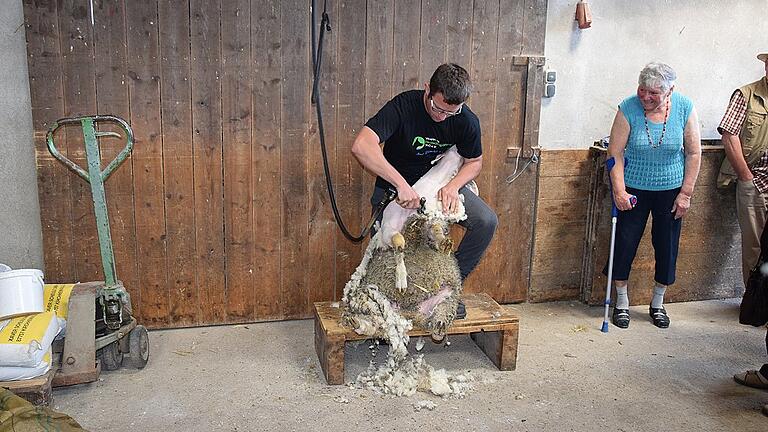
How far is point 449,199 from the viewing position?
3592mm

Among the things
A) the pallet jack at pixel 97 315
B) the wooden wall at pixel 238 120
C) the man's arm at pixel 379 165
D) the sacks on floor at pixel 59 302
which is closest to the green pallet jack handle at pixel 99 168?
the pallet jack at pixel 97 315

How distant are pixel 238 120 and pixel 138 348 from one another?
4.25 feet

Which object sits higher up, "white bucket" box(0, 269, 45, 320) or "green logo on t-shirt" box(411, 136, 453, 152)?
"green logo on t-shirt" box(411, 136, 453, 152)

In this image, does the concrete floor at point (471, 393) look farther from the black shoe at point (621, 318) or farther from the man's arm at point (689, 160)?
the man's arm at point (689, 160)

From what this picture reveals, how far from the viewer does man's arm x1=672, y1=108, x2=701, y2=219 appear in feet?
13.3

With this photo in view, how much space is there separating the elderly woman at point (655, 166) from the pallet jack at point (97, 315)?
2.66m

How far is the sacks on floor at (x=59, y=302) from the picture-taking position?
337 centimetres

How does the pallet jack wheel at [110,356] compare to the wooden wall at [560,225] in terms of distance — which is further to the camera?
the wooden wall at [560,225]

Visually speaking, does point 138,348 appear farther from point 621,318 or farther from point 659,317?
point 659,317

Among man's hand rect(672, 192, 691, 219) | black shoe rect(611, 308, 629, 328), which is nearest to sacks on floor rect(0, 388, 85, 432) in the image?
black shoe rect(611, 308, 629, 328)

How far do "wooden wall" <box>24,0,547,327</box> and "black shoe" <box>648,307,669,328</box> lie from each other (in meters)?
1.15

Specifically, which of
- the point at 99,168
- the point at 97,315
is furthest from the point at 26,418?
the point at 99,168

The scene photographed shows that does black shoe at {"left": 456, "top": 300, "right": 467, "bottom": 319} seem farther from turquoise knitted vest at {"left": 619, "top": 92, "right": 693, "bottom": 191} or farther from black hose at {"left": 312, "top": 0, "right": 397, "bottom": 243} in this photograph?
turquoise knitted vest at {"left": 619, "top": 92, "right": 693, "bottom": 191}

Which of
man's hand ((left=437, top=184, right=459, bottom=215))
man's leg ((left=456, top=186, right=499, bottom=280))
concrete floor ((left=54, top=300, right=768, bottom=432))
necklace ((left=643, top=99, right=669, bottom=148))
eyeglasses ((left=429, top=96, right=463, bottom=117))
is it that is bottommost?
concrete floor ((left=54, top=300, right=768, bottom=432))
